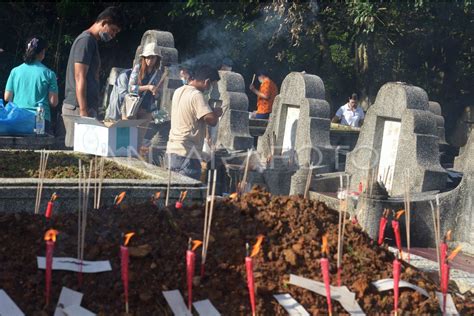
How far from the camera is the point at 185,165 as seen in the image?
29.6 feet

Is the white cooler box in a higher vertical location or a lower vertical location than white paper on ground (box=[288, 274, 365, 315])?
higher

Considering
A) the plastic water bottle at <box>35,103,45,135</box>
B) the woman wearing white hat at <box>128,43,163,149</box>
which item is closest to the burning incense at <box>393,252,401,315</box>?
the plastic water bottle at <box>35,103,45,135</box>

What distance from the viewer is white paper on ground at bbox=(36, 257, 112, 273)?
5.00 meters

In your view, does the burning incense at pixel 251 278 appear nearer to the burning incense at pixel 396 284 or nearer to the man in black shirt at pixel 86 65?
the burning incense at pixel 396 284

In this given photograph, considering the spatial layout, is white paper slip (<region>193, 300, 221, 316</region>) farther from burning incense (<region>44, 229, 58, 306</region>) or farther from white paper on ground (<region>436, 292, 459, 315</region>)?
white paper on ground (<region>436, 292, 459, 315</region>)

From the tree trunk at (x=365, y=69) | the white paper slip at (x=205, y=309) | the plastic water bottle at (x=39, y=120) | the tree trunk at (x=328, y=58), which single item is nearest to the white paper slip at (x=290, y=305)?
the white paper slip at (x=205, y=309)

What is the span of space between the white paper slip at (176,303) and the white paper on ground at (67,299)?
45 centimetres

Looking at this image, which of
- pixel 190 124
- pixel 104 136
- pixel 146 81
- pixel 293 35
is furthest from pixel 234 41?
pixel 104 136

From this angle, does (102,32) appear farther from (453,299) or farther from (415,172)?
(453,299)

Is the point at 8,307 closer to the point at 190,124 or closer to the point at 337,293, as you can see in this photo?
the point at 337,293

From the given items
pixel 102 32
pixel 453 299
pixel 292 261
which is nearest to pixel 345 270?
pixel 292 261

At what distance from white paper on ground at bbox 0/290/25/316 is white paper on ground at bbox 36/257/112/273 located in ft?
0.94

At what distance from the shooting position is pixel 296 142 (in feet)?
46.1

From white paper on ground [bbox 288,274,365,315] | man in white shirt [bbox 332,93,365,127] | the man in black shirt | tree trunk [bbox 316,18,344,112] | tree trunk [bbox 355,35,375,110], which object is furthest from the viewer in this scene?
tree trunk [bbox 355,35,375,110]
